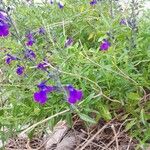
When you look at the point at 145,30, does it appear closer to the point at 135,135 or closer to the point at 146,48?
the point at 146,48

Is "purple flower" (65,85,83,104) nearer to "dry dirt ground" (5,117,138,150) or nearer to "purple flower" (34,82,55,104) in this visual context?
"purple flower" (34,82,55,104)

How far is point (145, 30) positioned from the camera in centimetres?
140

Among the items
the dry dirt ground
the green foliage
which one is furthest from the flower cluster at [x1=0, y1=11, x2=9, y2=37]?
the dry dirt ground

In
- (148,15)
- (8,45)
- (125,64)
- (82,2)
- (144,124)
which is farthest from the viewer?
(82,2)

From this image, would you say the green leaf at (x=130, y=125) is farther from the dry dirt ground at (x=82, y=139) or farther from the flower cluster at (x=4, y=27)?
the flower cluster at (x=4, y=27)

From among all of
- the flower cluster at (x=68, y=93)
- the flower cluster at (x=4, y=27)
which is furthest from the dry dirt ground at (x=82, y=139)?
the flower cluster at (x=4, y=27)

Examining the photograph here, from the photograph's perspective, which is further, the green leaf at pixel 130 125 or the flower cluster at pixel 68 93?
the green leaf at pixel 130 125

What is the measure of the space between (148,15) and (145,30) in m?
0.31

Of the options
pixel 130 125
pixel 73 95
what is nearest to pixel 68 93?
pixel 73 95

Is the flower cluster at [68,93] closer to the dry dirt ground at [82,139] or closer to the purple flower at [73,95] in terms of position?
the purple flower at [73,95]

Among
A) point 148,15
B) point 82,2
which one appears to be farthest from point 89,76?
point 82,2

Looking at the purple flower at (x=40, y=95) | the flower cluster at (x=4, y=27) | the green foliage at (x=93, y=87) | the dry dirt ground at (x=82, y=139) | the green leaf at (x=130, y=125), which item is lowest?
the dry dirt ground at (x=82, y=139)

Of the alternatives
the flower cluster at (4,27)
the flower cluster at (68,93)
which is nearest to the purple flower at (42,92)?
the flower cluster at (68,93)

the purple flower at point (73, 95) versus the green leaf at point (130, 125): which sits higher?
the purple flower at point (73, 95)
